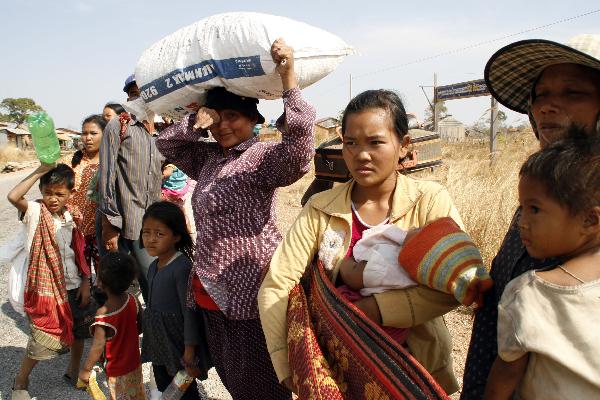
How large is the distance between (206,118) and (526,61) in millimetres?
1213

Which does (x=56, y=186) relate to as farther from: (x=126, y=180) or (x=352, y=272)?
(x=352, y=272)

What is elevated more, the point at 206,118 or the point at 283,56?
the point at 283,56

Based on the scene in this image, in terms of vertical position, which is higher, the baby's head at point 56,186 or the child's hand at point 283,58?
A: the child's hand at point 283,58

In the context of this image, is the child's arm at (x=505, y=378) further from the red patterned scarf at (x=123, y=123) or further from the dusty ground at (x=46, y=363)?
the red patterned scarf at (x=123, y=123)

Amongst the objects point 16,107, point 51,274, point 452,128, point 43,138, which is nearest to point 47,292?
point 51,274

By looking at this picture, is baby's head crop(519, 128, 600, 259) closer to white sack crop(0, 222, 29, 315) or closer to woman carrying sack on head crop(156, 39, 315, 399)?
woman carrying sack on head crop(156, 39, 315, 399)

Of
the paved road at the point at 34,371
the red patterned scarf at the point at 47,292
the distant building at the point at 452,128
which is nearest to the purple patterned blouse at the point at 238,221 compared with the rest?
the paved road at the point at 34,371

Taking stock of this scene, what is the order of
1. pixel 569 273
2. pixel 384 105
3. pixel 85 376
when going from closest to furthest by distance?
pixel 569 273, pixel 384 105, pixel 85 376

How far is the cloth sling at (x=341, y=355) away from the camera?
3.64 feet

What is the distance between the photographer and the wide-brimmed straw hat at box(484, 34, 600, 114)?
1.14 meters

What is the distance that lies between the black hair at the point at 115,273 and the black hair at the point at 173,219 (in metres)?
0.41

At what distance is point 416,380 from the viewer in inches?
42.6

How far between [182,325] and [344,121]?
55.1 inches

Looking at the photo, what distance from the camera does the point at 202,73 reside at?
1.85 metres
